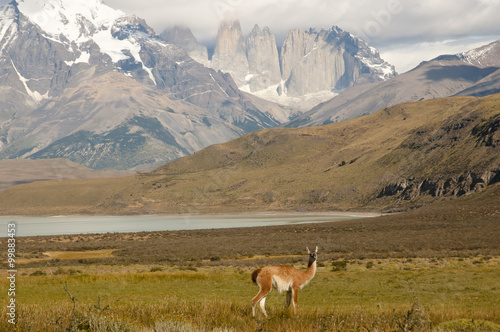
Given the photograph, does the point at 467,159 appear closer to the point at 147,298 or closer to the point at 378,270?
the point at 378,270

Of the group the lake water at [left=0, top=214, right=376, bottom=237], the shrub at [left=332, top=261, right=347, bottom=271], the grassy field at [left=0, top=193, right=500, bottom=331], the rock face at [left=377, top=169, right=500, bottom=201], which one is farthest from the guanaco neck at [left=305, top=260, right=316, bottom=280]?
the rock face at [left=377, top=169, right=500, bottom=201]

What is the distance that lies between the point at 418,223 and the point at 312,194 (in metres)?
90.3

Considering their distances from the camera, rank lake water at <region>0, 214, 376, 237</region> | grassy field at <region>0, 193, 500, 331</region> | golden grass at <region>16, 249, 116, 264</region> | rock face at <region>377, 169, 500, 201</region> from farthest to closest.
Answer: rock face at <region>377, 169, 500, 201</region> → lake water at <region>0, 214, 376, 237</region> → golden grass at <region>16, 249, 116, 264</region> → grassy field at <region>0, 193, 500, 331</region>

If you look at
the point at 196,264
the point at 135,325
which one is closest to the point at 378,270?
the point at 196,264

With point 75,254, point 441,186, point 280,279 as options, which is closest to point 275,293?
point 280,279

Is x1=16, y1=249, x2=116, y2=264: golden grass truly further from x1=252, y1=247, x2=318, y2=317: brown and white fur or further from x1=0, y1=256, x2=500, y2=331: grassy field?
x1=252, y1=247, x2=318, y2=317: brown and white fur

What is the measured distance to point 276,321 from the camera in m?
13.4

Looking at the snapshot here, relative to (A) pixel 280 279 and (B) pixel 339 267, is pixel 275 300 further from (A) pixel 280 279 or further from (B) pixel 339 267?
(B) pixel 339 267

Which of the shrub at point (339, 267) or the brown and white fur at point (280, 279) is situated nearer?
the brown and white fur at point (280, 279)

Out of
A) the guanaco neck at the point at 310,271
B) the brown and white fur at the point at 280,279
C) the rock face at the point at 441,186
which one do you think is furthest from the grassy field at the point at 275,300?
the rock face at the point at 441,186

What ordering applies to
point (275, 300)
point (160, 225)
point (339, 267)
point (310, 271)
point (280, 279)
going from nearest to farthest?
1. point (280, 279)
2. point (310, 271)
3. point (275, 300)
4. point (339, 267)
5. point (160, 225)

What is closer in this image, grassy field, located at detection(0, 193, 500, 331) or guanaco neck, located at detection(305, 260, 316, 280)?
grassy field, located at detection(0, 193, 500, 331)

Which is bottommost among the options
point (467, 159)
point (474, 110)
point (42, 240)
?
point (42, 240)

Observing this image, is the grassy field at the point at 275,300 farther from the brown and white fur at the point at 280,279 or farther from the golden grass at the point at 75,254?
the golden grass at the point at 75,254
